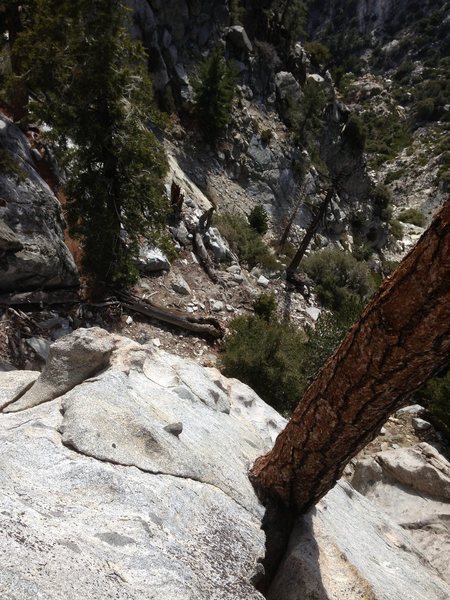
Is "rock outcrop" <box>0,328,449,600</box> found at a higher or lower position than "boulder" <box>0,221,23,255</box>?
lower

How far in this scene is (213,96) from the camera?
27812 millimetres

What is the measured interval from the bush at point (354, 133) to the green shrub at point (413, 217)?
1626 cm

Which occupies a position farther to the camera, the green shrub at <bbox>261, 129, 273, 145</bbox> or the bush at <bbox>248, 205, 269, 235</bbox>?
the green shrub at <bbox>261, 129, 273, 145</bbox>

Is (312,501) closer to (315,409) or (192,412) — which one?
(315,409)

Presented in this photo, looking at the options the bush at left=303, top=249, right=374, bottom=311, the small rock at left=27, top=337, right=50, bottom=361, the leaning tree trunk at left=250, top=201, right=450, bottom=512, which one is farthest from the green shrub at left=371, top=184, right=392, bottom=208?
the leaning tree trunk at left=250, top=201, right=450, bottom=512

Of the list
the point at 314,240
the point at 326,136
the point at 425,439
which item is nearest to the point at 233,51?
the point at 326,136

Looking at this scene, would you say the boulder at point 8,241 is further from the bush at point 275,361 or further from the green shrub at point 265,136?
the green shrub at point 265,136

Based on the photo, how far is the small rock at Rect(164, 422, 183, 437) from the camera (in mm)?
5523

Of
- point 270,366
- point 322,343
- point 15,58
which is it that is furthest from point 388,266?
point 15,58

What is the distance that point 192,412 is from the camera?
6629mm

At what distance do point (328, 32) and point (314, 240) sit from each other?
9734cm

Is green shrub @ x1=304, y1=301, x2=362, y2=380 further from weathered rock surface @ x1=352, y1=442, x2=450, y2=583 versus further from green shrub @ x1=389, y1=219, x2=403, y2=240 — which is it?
green shrub @ x1=389, y1=219, x2=403, y2=240

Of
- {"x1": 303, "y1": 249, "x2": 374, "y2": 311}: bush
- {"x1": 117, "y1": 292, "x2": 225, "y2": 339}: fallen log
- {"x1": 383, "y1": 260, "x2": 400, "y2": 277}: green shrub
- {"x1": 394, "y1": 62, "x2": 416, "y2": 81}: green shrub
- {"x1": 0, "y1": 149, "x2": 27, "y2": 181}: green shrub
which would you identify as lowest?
{"x1": 117, "y1": 292, "x2": 225, "y2": 339}: fallen log

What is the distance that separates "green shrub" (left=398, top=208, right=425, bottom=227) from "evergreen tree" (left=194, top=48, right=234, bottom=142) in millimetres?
37766
